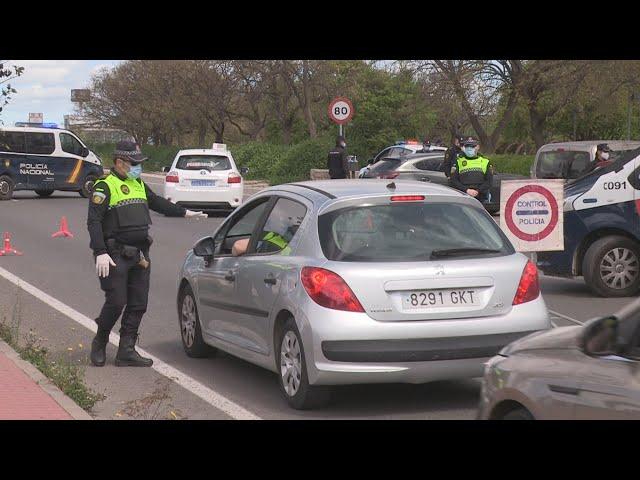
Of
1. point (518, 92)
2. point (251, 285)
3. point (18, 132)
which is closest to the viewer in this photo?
point (251, 285)

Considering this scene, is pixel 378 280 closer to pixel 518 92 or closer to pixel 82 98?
pixel 518 92

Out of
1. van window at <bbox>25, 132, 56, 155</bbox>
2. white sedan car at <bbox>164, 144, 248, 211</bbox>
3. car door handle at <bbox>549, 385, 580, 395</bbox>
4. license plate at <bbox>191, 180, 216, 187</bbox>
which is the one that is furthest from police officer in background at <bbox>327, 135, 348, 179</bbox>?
car door handle at <bbox>549, 385, 580, 395</bbox>

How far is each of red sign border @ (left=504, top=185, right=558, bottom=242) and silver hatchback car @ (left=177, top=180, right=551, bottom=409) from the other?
433 cm

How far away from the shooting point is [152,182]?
5822 cm

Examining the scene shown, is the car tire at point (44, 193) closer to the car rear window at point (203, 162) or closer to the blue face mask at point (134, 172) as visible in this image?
the car rear window at point (203, 162)

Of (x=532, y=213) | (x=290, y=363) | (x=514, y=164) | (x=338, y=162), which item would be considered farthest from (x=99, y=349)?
(x=514, y=164)

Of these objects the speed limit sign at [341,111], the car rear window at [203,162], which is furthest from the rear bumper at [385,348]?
the speed limit sign at [341,111]

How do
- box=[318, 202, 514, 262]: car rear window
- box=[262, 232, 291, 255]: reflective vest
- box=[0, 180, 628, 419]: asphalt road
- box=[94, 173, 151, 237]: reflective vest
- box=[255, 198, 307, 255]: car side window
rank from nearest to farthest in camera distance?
box=[318, 202, 514, 262]: car rear window < box=[0, 180, 628, 419]: asphalt road < box=[262, 232, 291, 255]: reflective vest < box=[255, 198, 307, 255]: car side window < box=[94, 173, 151, 237]: reflective vest

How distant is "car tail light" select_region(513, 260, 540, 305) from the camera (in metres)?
8.12

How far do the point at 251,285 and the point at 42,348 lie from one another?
2.29m

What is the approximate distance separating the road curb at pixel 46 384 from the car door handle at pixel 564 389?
3.66m

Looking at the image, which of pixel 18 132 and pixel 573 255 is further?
pixel 18 132

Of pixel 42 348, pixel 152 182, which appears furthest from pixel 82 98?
pixel 42 348

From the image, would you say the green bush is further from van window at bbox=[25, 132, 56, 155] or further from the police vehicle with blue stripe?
the police vehicle with blue stripe
